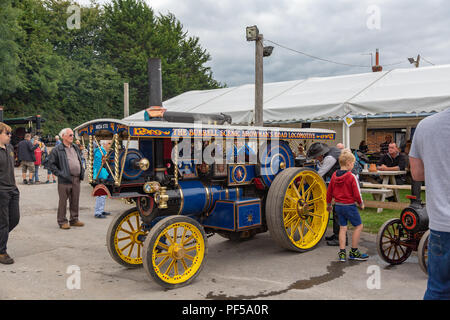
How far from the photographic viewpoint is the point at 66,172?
6777 mm

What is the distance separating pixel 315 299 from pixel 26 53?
84.6ft

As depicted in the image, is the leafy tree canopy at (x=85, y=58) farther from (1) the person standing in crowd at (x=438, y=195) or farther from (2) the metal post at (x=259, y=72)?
(1) the person standing in crowd at (x=438, y=195)

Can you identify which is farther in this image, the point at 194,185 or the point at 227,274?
the point at 194,185

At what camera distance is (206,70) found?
135ft

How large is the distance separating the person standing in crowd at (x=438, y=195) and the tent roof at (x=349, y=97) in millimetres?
6520

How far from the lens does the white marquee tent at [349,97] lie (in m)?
8.42

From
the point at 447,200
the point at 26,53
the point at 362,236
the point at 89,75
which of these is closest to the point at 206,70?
the point at 89,75

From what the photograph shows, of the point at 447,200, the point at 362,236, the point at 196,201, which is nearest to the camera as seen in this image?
the point at 447,200

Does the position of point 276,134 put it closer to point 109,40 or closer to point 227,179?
point 227,179

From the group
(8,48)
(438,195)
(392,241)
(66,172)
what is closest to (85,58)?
(8,48)

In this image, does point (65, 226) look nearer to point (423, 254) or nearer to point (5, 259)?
point (5, 259)

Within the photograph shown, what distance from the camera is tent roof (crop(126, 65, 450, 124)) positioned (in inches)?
332

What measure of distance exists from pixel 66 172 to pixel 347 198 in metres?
4.49

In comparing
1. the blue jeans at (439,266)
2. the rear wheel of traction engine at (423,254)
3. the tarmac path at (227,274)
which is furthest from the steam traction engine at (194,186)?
the blue jeans at (439,266)
